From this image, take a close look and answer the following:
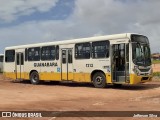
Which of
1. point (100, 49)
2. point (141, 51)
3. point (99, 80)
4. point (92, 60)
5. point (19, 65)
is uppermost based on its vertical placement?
point (100, 49)

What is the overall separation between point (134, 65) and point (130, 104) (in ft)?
20.1

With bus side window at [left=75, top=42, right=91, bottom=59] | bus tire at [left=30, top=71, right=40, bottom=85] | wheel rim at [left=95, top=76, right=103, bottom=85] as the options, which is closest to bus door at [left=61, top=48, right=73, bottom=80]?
bus side window at [left=75, top=42, right=91, bottom=59]

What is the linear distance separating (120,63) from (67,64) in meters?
4.25

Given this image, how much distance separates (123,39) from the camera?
69.6ft

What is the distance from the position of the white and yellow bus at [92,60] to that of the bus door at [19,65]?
0.07 meters

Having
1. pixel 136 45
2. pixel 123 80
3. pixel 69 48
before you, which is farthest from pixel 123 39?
pixel 69 48

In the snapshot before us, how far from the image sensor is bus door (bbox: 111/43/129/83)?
21.0 metres

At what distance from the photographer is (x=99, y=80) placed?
22.6 metres

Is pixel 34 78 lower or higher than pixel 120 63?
lower

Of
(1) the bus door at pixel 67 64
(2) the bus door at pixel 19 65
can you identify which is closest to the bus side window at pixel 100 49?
(1) the bus door at pixel 67 64

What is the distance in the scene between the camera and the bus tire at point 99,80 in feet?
73.3

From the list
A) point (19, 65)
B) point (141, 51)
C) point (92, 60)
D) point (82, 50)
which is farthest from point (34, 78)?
point (141, 51)

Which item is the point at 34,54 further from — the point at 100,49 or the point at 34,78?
the point at 100,49

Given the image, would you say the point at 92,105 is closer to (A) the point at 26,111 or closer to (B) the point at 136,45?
(A) the point at 26,111
